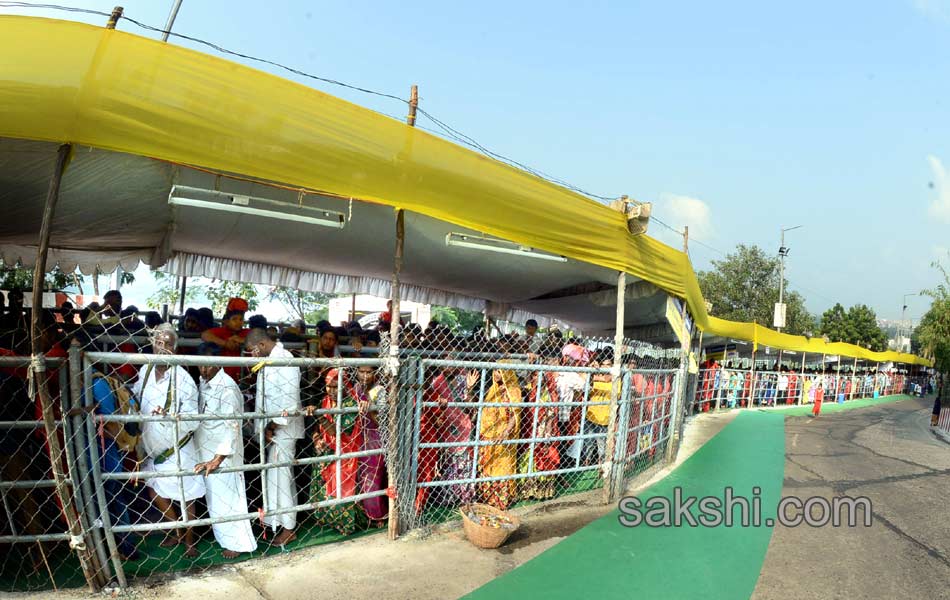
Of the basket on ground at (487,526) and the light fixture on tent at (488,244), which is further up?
the light fixture on tent at (488,244)

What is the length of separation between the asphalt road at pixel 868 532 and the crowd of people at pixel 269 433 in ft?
6.63

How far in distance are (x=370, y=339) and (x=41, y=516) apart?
4.33 meters

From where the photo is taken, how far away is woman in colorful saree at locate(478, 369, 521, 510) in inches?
211

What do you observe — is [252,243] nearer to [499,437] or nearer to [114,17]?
[499,437]

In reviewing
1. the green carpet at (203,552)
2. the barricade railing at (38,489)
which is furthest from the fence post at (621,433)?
the barricade railing at (38,489)

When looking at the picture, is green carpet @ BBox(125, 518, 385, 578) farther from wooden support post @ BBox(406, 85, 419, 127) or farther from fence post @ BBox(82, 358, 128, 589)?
wooden support post @ BBox(406, 85, 419, 127)

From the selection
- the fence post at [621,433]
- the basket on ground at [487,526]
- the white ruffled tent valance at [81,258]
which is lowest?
the basket on ground at [487,526]

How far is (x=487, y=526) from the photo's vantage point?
4.43m

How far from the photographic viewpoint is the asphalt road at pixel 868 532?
4.48m

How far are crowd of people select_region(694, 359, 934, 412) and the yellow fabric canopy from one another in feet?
46.8

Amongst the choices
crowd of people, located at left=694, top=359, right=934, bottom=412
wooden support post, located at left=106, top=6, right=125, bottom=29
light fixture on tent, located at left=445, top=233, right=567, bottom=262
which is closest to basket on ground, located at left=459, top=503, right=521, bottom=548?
light fixture on tent, located at left=445, top=233, right=567, bottom=262

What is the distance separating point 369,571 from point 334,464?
860mm

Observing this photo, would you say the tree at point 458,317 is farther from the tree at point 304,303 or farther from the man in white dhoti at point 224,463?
the man in white dhoti at point 224,463

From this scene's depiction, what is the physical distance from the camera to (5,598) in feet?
10.0
